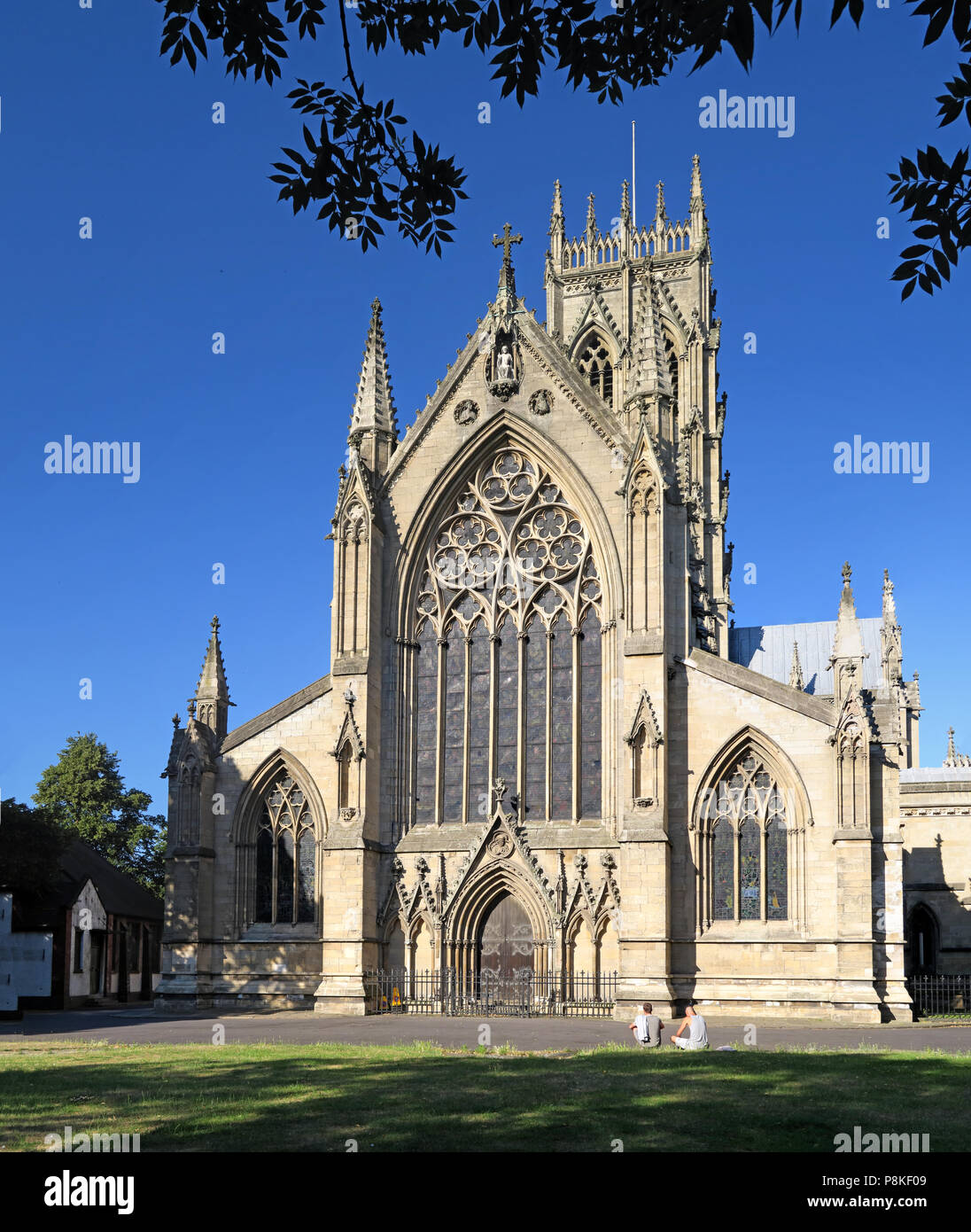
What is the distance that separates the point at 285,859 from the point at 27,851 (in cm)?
1013

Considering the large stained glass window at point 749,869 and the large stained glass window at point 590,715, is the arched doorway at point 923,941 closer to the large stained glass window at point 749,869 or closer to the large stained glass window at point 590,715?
the large stained glass window at point 749,869

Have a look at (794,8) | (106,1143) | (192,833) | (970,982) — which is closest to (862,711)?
(970,982)

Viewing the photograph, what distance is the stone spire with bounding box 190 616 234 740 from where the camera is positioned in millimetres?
39281

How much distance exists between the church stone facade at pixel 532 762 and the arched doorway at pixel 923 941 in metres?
13.9

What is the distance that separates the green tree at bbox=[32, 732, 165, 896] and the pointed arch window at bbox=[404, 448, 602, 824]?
1256 inches

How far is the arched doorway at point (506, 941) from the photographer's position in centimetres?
3497

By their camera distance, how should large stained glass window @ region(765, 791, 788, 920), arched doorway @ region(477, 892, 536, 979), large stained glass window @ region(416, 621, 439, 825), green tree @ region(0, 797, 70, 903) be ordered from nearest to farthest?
large stained glass window @ region(765, 791, 788, 920) → arched doorway @ region(477, 892, 536, 979) → large stained glass window @ region(416, 621, 439, 825) → green tree @ region(0, 797, 70, 903)

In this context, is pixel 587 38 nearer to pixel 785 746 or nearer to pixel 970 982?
pixel 785 746

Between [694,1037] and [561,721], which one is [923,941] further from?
[694,1037]

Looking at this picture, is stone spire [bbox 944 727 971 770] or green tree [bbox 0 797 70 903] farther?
stone spire [bbox 944 727 971 770]

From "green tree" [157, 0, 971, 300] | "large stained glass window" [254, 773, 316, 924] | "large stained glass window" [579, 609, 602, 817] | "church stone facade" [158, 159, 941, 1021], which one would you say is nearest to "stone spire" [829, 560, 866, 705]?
"church stone facade" [158, 159, 941, 1021]

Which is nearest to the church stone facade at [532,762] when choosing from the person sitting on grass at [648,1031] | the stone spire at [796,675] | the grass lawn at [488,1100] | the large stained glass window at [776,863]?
the large stained glass window at [776,863]

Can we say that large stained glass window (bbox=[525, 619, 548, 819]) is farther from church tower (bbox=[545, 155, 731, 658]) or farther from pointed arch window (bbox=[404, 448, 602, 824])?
church tower (bbox=[545, 155, 731, 658])

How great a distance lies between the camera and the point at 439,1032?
2767 centimetres
